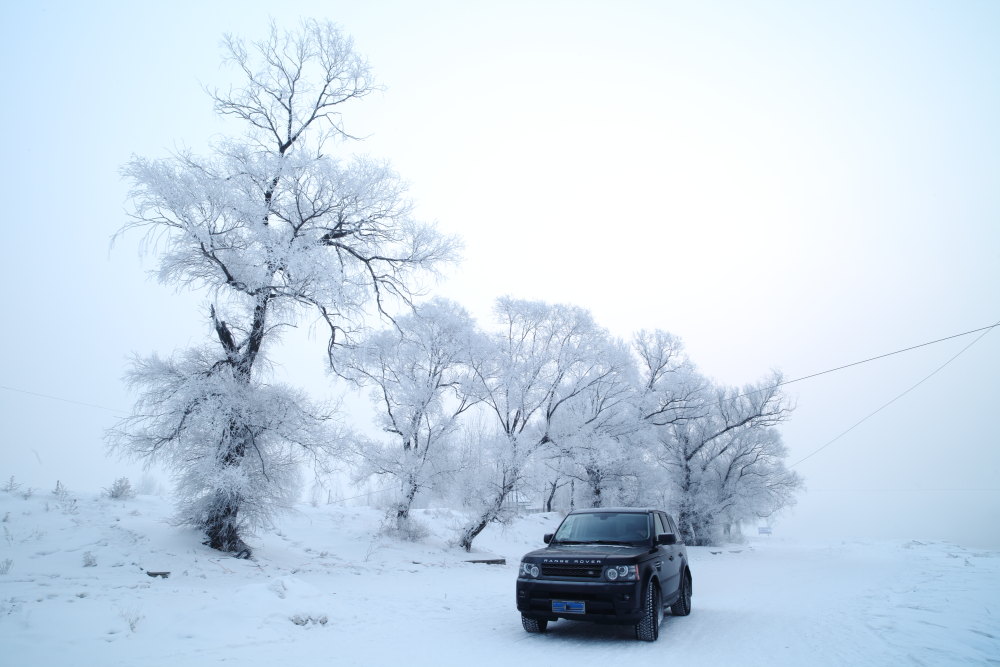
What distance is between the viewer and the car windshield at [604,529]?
893cm

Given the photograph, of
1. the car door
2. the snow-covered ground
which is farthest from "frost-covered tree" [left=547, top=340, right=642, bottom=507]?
the car door

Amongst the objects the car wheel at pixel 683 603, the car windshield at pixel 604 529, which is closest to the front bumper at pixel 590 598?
the car windshield at pixel 604 529

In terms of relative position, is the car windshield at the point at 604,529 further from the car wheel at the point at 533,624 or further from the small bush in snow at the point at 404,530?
the small bush in snow at the point at 404,530

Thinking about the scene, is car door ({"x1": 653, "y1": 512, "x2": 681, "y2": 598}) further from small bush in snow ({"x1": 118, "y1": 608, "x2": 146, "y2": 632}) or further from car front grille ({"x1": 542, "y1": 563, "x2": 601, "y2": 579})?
small bush in snow ({"x1": 118, "y1": 608, "x2": 146, "y2": 632})

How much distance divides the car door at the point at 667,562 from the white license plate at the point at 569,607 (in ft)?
5.26

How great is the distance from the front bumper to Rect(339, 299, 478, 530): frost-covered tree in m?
13.9

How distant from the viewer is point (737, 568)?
2234cm

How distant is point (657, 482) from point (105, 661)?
33.0m

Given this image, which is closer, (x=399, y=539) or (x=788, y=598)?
(x=788, y=598)

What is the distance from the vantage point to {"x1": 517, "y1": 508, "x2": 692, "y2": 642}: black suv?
740cm

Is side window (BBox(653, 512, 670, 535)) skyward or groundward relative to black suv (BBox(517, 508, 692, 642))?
skyward

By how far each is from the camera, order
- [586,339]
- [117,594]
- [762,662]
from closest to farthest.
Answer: [762,662] < [117,594] < [586,339]

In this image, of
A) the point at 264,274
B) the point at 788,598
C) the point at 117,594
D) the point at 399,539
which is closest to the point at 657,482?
the point at 399,539

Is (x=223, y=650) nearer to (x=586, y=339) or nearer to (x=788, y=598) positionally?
(x=788, y=598)
